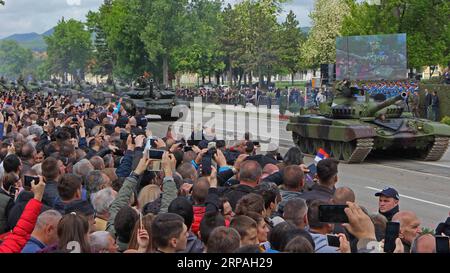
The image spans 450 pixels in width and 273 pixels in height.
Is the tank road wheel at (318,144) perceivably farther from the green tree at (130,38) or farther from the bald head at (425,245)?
the green tree at (130,38)

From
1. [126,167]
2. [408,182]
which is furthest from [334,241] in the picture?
[408,182]

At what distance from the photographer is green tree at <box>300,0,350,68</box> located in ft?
241

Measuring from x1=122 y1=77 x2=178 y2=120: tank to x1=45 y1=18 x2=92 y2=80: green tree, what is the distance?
79.7m

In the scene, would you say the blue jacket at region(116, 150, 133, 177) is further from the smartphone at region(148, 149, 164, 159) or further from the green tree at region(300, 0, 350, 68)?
the green tree at region(300, 0, 350, 68)

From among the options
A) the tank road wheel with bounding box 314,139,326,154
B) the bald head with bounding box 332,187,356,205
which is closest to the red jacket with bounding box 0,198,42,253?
the bald head with bounding box 332,187,356,205

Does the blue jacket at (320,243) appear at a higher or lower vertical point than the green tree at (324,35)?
lower

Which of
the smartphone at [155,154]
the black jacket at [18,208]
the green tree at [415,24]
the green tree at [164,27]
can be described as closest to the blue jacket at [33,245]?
the black jacket at [18,208]

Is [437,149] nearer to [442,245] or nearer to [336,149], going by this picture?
[336,149]

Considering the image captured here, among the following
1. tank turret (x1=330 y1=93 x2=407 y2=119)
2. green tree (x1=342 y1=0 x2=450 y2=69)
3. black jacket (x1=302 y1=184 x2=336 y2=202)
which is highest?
green tree (x1=342 y1=0 x2=450 y2=69)

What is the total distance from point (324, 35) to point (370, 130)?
2082 inches

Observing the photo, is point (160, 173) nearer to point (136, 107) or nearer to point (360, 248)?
point (360, 248)

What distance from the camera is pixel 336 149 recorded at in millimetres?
23500

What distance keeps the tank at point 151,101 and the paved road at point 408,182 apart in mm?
14163

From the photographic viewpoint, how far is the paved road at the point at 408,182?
610 inches
